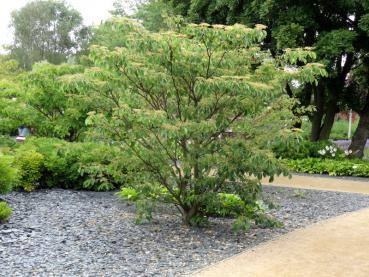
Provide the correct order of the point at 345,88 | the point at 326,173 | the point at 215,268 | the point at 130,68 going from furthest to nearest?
1. the point at 345,88
2. the point at 326,173
3. the point at 130,68
4. the point at 215,268

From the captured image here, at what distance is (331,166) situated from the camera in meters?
13.0

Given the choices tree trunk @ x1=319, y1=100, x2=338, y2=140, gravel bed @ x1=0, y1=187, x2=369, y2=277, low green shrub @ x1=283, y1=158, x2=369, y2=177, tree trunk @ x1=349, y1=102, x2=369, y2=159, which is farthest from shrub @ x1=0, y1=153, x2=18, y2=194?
tree trunk @ x1=319, y1=100, x2=338, y2=140

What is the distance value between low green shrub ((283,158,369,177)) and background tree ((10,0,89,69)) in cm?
3206

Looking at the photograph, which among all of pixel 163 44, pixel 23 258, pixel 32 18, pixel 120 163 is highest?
pixel 32 18

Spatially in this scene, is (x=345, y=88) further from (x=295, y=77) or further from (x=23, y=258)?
(x=23, y=258)

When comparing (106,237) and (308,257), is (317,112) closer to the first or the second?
(308,257)

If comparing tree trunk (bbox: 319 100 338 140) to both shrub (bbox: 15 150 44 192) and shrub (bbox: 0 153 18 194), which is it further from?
shrub (bbox: 0 153 18 194)

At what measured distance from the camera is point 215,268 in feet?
16.5

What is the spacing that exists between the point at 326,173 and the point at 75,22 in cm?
3363

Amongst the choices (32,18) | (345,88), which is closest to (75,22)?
(32,18)

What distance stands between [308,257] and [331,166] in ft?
26.4

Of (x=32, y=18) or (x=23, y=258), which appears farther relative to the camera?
(x=32, y=18)

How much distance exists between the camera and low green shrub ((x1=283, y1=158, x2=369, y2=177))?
12.8m

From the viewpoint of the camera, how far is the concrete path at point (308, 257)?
4910 millimetres
